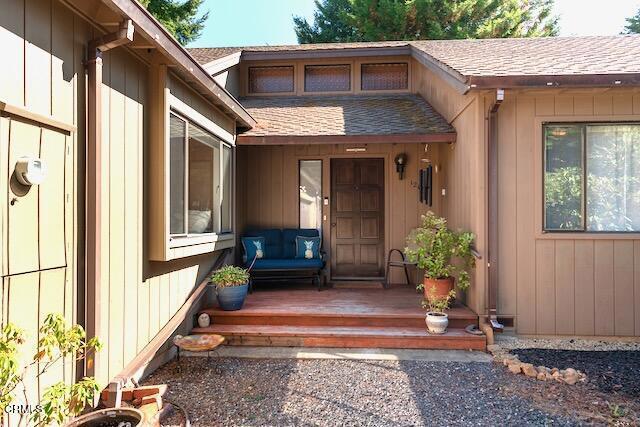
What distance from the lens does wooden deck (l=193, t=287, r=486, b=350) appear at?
161 inches

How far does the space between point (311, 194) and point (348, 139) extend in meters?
1.55

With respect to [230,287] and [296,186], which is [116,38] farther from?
[296,186]

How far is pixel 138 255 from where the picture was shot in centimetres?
326

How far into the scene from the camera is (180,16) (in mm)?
13906

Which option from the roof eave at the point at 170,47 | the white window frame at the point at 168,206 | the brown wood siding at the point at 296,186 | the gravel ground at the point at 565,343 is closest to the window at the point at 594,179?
the gravel ground at the point at 565,343

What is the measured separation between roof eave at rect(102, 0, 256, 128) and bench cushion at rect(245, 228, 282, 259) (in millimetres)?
2100

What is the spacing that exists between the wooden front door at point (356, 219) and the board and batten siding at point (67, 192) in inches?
139

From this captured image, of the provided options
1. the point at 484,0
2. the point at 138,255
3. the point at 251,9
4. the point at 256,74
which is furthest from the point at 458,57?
the point at 251,9

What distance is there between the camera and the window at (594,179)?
4230 mm

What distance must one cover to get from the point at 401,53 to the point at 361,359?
5.46m

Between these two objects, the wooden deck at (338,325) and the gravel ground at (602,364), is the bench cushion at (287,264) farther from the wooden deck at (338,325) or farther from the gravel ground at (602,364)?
the gravel ground at (602,364)

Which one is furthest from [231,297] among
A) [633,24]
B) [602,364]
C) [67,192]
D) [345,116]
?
[633,24]

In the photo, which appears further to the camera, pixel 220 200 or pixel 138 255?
pixel 220 200

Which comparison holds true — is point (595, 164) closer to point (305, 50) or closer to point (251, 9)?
point (305, 50)
